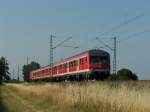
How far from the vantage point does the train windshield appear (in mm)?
43375

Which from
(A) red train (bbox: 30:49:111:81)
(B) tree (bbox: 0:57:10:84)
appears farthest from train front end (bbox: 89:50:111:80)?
(B) tree (bbox: 0:57:10:84)

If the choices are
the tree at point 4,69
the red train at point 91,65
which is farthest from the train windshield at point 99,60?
the tree at point 4,69

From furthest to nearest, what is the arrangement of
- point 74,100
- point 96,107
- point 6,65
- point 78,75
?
point 6,65 < point 78,75 < point 74,100 < point 96,107

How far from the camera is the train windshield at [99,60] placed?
1708 inches

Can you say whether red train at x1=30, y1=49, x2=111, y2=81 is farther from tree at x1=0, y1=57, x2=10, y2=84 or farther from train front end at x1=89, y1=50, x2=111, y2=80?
tree at x1=0, y1=57, x2=10, y2=84

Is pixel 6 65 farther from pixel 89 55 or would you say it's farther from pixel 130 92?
pixel 130 92

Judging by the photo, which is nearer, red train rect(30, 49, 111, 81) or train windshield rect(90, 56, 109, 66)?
red train rect(30, 49, 111, 81)

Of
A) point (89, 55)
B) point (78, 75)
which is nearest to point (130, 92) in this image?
point (89, 55)

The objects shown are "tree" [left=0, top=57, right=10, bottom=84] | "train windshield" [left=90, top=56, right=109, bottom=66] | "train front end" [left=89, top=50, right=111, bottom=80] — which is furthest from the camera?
"tree" [left=0, top=57, right=10, bottom=84]

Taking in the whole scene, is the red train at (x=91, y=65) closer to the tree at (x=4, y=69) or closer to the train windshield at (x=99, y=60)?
the train windshield at (x=99, y=60)

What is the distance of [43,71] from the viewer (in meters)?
75.2

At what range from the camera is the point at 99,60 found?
44.4m

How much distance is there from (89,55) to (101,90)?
23765mm

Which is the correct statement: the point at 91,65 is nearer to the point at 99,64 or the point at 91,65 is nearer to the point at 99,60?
the point at 99,64
